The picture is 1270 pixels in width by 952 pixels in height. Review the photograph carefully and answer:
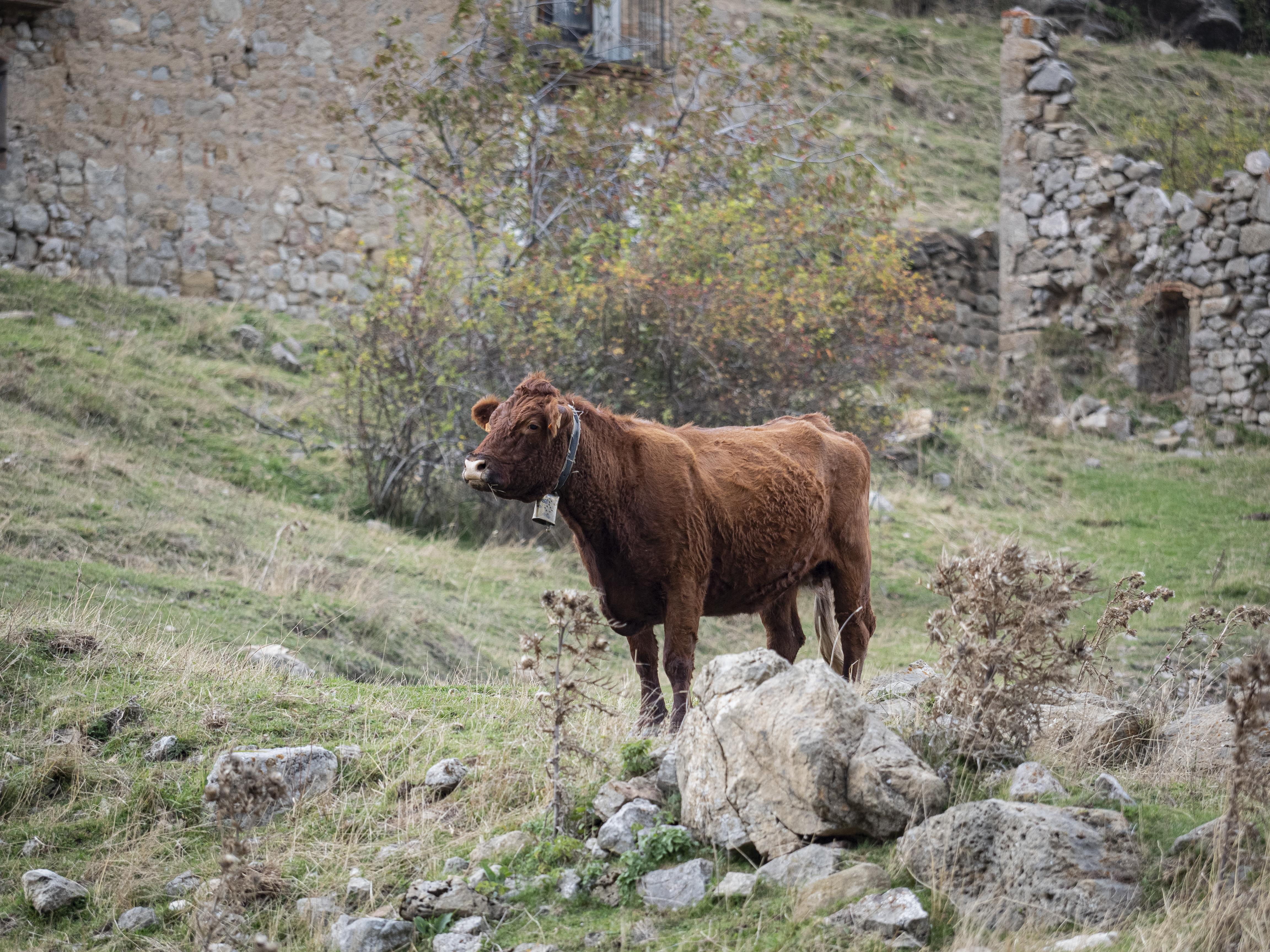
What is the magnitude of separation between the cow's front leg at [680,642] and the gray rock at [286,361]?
1087cm

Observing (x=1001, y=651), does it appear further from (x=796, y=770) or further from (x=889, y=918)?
(x=889, y=918)

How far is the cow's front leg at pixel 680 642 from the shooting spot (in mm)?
6191

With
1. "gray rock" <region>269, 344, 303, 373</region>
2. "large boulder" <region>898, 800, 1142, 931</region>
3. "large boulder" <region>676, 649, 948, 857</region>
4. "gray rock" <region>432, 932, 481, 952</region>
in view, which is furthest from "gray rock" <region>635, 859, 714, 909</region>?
"gray rock" <region>269, 344, 303, 373</region>

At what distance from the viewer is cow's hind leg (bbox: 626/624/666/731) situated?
621 cm

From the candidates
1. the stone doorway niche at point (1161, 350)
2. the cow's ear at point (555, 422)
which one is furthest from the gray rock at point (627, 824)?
the stone doorway niche at point (1161, 350)

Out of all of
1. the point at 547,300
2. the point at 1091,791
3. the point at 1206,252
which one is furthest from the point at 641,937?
the point at 1206,252

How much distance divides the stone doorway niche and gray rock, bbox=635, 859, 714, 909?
16796 millimetres

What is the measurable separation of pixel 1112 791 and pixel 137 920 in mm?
3791

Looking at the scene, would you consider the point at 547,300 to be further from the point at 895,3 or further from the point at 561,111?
the point at 895,3

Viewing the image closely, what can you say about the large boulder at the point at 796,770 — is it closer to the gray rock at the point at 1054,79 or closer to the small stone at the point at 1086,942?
the small stone at the point at 1086,942

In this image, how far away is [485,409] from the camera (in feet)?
20.9

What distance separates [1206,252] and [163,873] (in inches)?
705

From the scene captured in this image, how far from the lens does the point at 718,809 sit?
4.65 meters

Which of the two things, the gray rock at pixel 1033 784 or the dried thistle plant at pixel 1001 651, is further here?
the dried thistle plant at pixel 1001 651
